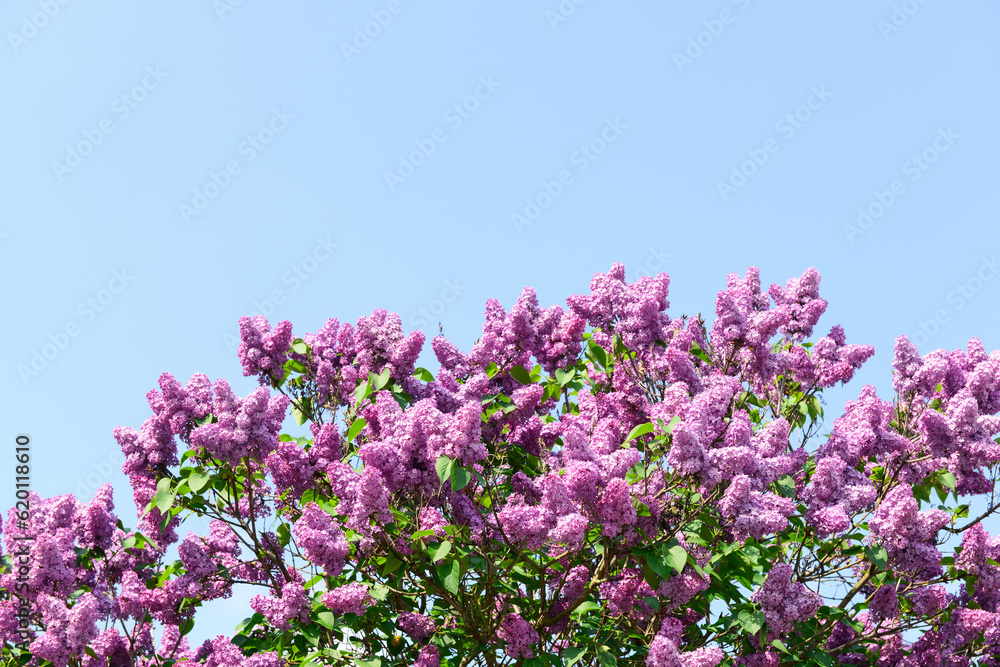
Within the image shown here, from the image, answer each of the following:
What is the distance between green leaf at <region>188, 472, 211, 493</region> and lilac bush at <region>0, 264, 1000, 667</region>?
16mm

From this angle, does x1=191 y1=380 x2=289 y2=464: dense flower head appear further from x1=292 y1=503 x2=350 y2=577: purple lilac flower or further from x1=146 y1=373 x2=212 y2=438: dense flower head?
x1=292 y1=503 x2=350 y2=577: purple lilac flower

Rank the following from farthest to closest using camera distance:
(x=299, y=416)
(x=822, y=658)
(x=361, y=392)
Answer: (x=299, y=416), (x=361, y=392), (x=822, y=658)

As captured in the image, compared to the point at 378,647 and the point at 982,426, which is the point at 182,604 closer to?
the point at 378,647

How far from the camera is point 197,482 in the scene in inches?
294

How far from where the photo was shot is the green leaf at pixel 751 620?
6.85 meters

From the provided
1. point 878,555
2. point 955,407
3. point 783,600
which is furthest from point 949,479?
point 783,600

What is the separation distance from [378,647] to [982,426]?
17.5ft

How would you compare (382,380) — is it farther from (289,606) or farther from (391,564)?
(289,606)

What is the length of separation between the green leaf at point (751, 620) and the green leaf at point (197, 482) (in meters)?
4.24

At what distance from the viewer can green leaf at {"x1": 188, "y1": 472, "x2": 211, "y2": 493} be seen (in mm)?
7426

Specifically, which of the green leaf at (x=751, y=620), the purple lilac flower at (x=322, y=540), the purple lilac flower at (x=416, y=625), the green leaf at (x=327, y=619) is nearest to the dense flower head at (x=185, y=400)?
the purple lilac flower at (x=322, y=540)

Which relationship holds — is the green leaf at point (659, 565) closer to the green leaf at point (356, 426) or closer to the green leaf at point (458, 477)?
the green leaf at point (458, 477)

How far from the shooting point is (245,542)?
8.12 m

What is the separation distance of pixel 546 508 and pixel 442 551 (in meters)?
0.76
